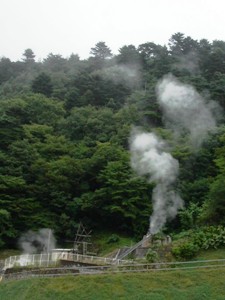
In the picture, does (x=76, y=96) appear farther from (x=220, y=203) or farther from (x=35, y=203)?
(x=220, y=203)

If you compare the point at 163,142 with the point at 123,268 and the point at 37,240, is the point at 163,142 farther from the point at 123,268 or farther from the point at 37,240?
the point at 123,268

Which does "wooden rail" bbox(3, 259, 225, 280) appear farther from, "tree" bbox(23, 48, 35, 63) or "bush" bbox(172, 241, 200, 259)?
"tree" bbox(23, 48, 35, 63)

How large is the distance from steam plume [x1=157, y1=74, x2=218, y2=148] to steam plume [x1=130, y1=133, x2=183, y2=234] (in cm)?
527

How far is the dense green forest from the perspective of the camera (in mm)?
33250

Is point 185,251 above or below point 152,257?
above

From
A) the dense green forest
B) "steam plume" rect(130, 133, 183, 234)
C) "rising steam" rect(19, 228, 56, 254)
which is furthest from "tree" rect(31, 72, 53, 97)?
"rising steam" rect(19, 228, 56, 254)

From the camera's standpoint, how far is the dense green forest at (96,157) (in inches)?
1309

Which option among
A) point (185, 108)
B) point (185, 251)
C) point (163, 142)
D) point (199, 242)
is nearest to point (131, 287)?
point (185, 251)

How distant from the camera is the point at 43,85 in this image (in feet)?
185

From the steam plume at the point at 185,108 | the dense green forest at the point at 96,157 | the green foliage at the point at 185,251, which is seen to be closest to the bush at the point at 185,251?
the green foliage at the point at 185,251

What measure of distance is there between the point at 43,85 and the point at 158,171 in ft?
82.4

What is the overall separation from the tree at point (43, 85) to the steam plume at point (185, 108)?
13256mm

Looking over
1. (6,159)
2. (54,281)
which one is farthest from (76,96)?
(54,281)

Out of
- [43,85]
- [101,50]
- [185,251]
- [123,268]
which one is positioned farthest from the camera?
[101,50]
